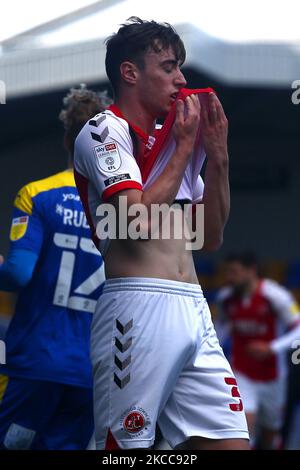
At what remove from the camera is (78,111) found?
17.4 feet

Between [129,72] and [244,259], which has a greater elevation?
[129,72]

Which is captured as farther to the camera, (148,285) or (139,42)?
(139,42)

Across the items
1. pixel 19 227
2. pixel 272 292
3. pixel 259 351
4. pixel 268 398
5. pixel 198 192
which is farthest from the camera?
pixel 268 398

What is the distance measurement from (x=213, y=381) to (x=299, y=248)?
55.8 feet

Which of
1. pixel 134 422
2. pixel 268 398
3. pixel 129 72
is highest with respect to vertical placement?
pixel 129 72

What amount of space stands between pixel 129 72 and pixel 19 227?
1.18m

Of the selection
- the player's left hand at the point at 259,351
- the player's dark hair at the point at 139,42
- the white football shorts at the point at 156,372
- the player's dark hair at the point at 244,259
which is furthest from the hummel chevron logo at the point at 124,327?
the player's dark hair at the point at 244,259

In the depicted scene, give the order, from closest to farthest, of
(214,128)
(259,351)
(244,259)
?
(214,128), (259,351), (244,259)

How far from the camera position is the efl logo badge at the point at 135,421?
4.02 meters

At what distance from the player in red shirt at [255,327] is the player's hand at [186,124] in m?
6.23

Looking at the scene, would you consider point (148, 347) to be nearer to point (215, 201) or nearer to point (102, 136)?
point (215, 201)

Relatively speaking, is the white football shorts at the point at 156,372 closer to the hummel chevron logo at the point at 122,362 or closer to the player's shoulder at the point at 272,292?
the hummel chevron logo at the point at 122,362

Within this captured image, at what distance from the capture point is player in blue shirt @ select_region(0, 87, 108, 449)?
5.26 m

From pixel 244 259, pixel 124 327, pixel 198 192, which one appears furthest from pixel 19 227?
pixel 244 259
